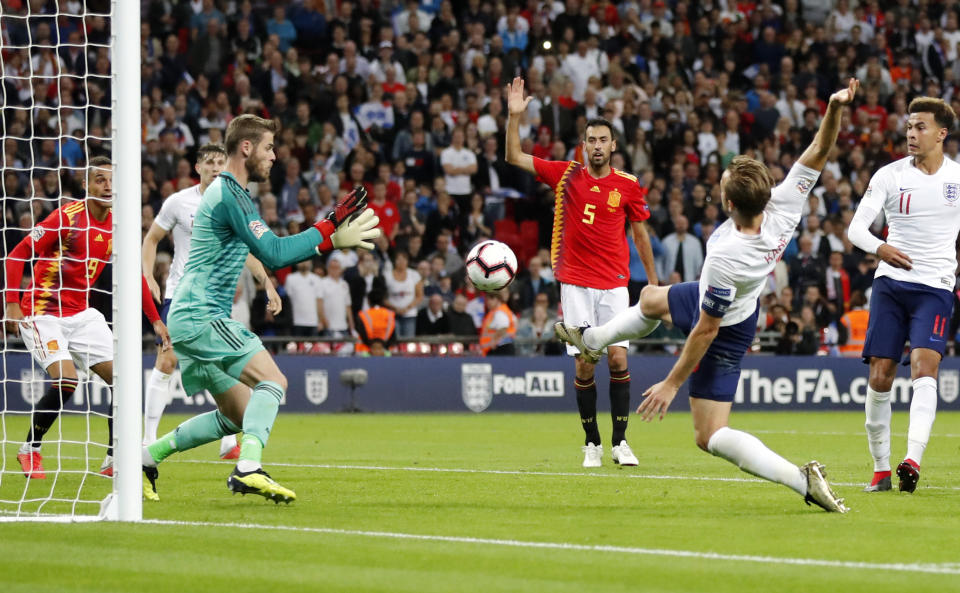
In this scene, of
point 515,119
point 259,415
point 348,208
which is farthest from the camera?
point 515,119

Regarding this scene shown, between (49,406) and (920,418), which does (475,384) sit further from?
(920,418)

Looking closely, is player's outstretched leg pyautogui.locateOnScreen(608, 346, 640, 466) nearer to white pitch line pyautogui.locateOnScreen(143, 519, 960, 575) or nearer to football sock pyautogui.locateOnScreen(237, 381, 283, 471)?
football sock pyautogui.locateOnScreen(237, 381, 283, 471)

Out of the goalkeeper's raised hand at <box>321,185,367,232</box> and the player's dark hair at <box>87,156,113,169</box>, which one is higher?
the player's dark hair at <box>87,156,113,169</box>

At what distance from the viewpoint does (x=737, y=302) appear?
8164 mm

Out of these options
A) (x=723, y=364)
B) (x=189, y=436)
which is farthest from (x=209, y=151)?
(x=723, y=364)

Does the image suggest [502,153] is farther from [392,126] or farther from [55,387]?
[55,387]

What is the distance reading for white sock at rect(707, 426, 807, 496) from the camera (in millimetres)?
8055

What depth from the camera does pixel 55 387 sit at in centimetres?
1126

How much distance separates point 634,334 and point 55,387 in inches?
189

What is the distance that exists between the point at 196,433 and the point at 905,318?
474cm

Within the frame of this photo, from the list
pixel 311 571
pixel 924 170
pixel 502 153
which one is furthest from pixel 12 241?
pixel 311 571

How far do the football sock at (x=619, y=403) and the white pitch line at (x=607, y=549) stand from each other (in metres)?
4.98

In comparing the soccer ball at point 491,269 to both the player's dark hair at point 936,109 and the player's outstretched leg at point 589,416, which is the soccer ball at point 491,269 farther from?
the player's dark hair at point 936,109

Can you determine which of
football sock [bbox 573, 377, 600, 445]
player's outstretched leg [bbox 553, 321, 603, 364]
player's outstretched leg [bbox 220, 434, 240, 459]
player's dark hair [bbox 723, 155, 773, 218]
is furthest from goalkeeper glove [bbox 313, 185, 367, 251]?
player's outstretched leg [bbox 220, 434, 240, 459]
